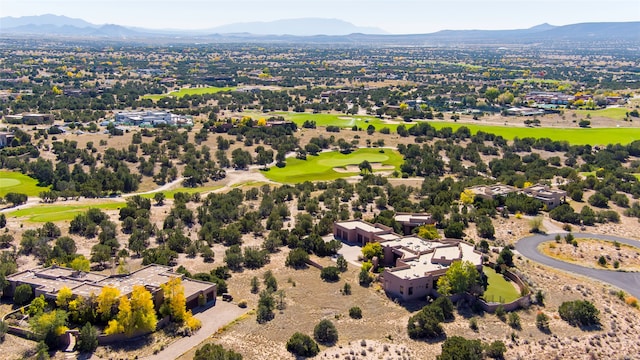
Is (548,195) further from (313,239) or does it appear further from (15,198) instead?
(15,198)

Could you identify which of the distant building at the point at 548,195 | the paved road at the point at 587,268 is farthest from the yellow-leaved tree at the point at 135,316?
the distant building at the point at 548,195

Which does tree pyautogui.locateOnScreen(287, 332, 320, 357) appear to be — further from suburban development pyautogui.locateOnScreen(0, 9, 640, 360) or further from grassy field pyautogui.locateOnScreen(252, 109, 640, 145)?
grassy field pyautogui.locateOnScreen(252, 109, 640, 145)

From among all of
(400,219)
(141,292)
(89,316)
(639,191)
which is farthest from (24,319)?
(639,191)

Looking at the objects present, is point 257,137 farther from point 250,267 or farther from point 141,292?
point 141,292

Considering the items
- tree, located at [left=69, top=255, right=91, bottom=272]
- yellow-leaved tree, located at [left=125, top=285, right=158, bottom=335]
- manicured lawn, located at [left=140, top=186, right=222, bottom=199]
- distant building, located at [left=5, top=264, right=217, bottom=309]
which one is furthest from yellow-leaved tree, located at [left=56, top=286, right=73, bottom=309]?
manicured lawn, located at [left=140, top=186, right=222, bottom=199]

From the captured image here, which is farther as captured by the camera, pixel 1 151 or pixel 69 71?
pixel 69 71
